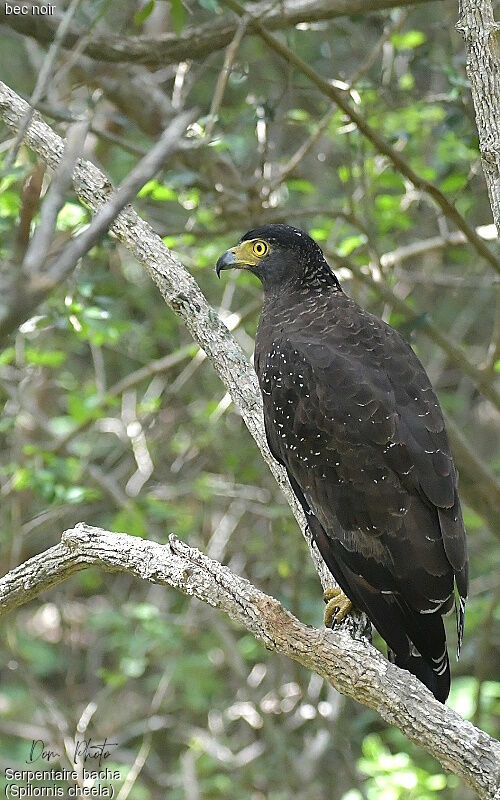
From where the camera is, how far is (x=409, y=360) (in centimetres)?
404

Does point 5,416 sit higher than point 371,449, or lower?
lower

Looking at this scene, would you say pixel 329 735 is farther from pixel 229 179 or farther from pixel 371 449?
pixel 229 179

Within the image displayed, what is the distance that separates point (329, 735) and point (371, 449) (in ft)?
9.85

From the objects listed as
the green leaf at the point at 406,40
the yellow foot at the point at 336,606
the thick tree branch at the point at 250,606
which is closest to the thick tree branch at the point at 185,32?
the green leaf at the point at 406,40

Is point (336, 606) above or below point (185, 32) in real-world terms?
below

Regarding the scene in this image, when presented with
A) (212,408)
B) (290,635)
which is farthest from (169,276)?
(212,408)

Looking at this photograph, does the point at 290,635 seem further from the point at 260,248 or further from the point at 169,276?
the point at 260,248

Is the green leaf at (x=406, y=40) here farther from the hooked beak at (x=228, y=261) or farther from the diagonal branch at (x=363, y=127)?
the hooked beak at (x=228, y=261)

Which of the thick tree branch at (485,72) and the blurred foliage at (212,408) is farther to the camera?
the blurred foliage at (212,408)

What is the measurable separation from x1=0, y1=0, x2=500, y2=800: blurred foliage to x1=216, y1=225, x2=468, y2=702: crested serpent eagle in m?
1.14

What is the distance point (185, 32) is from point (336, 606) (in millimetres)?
3128

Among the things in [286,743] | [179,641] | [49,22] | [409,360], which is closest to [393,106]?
[49,22]

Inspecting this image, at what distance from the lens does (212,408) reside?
6.05m

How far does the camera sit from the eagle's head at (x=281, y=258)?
14.9ft
